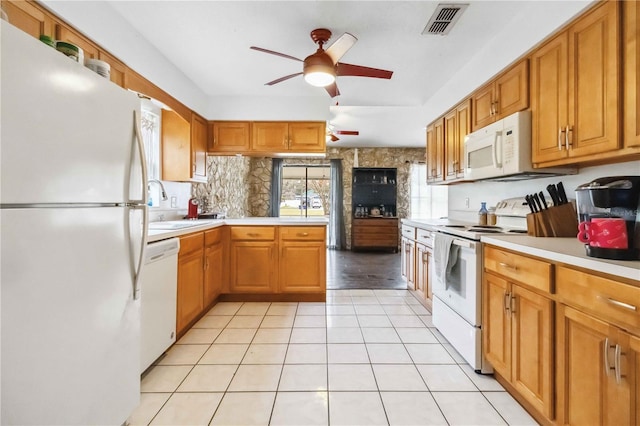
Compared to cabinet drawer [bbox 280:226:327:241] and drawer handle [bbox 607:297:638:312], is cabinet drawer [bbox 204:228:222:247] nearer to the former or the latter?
cabinet drawer [bbox 280:226:327:241]

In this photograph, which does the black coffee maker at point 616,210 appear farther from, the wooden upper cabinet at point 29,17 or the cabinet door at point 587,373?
the wooden upper cabinet at point 29,17

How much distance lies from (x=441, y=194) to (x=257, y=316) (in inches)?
238

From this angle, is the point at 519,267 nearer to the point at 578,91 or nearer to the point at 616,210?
A: the point at 616,210

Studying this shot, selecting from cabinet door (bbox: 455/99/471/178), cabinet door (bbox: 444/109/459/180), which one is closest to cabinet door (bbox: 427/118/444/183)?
cabinet door (bbox: 444/109/459/180)

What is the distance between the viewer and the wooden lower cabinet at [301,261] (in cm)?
336

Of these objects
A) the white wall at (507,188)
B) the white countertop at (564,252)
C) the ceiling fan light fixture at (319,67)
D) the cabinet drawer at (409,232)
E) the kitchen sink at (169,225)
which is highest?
the ceiling fan light fixture at (319,67)

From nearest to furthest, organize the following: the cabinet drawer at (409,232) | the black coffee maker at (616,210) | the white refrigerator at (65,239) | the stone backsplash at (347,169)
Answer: the white refrigerator at (65,239), the black coffee maker at (616,210), the cabinet drawer at (409,232), the stone backsplash at (347,169)

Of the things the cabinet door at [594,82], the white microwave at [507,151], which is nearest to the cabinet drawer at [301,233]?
the white microwave at [507,151]

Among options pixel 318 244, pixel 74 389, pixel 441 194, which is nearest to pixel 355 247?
pixel 441 194

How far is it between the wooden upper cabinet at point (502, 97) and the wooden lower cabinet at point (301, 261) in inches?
79.0

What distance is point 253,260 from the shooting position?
3.35 metres

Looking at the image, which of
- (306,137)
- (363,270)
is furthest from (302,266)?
(363,270)

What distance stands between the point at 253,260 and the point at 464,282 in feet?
7.13

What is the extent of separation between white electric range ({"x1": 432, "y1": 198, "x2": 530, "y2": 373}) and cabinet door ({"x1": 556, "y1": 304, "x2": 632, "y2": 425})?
0.64 m
